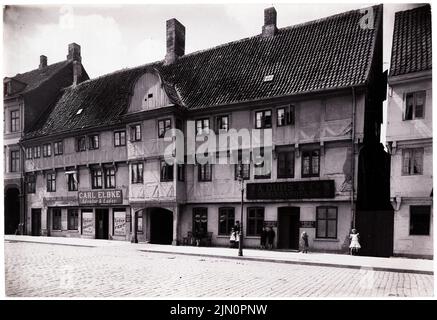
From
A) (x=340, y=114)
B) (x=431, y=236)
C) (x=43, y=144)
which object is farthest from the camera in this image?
(x=43, y=144)

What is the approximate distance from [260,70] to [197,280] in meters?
13.6

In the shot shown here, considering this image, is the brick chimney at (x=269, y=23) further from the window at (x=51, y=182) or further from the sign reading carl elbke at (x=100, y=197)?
the window at (x=51, y=182)

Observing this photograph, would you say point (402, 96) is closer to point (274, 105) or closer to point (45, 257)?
point (274, 105)

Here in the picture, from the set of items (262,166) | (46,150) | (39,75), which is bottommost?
(262,166)

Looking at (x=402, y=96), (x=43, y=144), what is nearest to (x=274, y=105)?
(x=402, y=96)

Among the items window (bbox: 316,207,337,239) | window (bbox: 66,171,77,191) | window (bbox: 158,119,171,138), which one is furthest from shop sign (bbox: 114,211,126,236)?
window (bbox: 316,207,337,239)

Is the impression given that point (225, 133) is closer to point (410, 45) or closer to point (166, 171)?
point (166, 171)

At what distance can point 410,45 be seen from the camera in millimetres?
15523

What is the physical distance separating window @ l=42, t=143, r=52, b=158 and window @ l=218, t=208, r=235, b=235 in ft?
50.1

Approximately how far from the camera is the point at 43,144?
26.8 m

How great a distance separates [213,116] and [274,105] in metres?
3.71

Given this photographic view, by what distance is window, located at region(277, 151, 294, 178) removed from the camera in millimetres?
18000

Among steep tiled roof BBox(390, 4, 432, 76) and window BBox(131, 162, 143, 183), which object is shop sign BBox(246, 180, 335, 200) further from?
window BBox(131, 162, 143, 183)

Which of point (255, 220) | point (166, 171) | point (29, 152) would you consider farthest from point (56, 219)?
point (255, 220)
